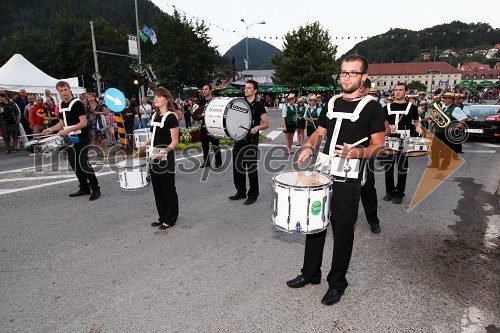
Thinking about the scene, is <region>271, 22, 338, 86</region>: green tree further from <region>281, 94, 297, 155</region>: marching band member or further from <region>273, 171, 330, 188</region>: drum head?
<region>273, 171, 330, 188</region>: drum head

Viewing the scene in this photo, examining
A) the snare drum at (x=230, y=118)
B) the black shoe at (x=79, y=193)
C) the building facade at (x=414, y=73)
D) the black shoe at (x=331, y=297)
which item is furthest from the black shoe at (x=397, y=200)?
the building facade at (x=414, y=73)

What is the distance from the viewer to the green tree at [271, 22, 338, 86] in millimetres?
56500

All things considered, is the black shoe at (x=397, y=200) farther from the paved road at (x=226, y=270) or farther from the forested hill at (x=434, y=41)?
the forested hill at (x=434, y=41)

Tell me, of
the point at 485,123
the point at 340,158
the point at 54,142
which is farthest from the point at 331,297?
the point at 485,123

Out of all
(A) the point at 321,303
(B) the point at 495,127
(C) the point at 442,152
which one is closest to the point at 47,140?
(A) the point at 321,303

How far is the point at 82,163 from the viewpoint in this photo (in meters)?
6.50

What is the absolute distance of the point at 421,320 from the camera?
2.94 metres

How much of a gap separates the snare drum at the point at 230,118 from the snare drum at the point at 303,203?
108 inches

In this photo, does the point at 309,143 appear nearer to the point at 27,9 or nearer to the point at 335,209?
the point at 335,209

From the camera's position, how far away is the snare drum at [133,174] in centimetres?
501

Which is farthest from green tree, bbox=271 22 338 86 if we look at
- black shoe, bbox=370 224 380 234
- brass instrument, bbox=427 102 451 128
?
black shoe, bbox=370 224 380 234

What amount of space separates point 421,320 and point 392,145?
141 inches

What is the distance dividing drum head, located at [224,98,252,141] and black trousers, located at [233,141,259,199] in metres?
0.24

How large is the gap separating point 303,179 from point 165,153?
227cm
